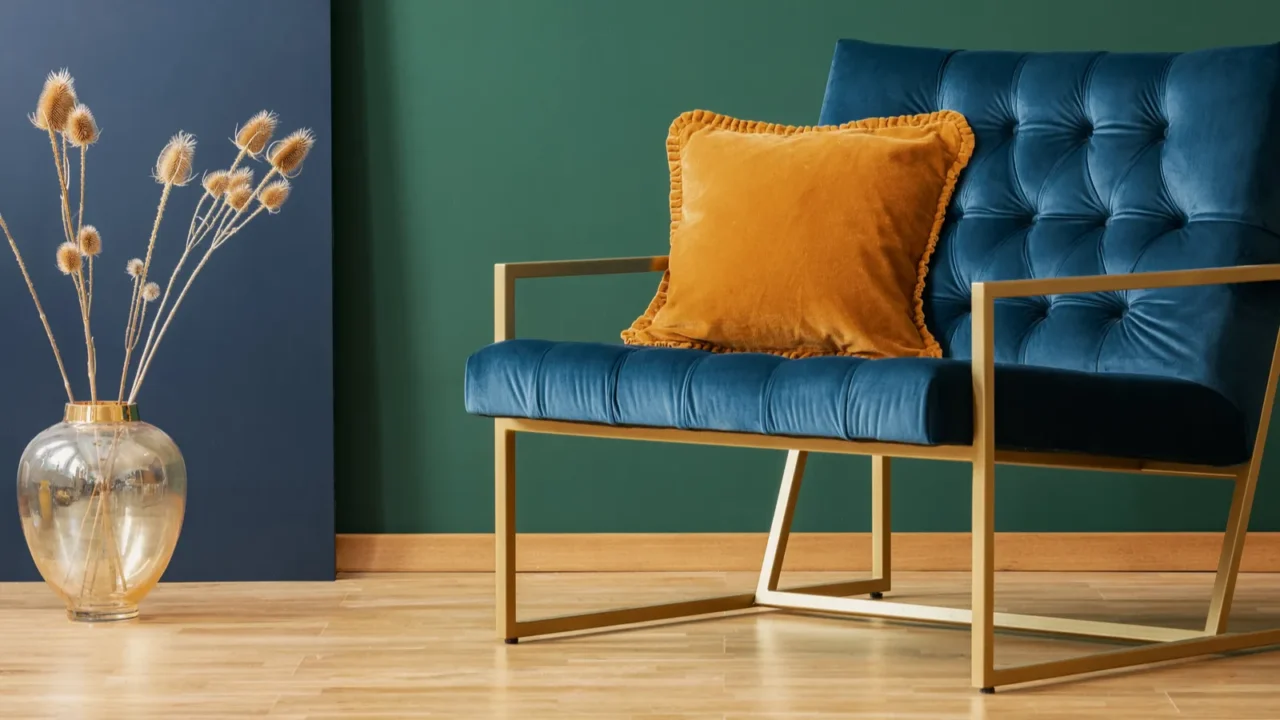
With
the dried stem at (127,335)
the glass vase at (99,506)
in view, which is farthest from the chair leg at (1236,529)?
the dried stem at (127,335)

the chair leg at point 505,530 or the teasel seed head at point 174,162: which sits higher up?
the teasel seed head at point 174,162

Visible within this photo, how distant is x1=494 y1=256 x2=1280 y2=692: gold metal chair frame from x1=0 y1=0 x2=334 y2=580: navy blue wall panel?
0.76m

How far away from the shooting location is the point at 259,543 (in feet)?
10.6

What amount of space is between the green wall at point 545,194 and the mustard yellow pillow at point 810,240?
61cm

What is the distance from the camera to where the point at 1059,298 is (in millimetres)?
2619

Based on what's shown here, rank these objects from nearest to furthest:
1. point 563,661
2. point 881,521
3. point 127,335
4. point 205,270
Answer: point 563,661
point 881,521
point 127,335
point 205,270

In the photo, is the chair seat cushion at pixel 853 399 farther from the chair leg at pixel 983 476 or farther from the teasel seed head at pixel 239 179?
the teasel seed head at pixel 239 179

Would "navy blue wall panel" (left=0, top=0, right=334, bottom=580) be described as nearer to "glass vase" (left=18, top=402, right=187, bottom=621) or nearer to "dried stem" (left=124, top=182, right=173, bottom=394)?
"dried stem" (left=124, top=182, right=173, bottom=394)

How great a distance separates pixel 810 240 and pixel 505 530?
63 cm

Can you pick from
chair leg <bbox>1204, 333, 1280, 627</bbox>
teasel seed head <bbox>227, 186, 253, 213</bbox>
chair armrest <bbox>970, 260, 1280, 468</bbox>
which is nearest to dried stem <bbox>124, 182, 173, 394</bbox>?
teasel seed head <bbox>227, 186, 253, 213</bbox>

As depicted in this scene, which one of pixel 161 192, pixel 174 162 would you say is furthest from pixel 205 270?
pixel 174 162

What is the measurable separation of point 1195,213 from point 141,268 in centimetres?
172

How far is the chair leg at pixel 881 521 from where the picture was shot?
289 cm

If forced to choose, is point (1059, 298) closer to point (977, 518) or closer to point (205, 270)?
point (977, 518)
